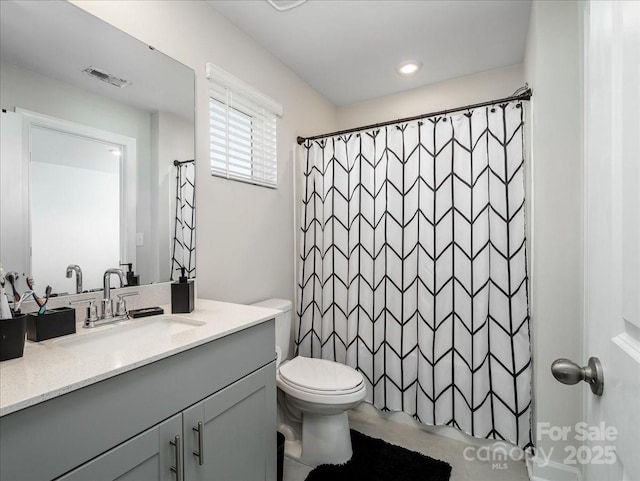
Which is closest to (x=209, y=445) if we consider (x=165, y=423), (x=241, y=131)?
(x=165, y=423)

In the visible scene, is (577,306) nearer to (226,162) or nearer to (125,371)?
(125,371)

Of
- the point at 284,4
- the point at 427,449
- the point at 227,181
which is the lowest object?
the point at 427,449

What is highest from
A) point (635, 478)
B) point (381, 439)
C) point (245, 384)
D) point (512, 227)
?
point (512, 227)

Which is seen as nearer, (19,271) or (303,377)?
(19,271)

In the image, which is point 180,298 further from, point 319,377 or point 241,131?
point 241,131

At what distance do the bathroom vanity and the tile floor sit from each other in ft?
2.54

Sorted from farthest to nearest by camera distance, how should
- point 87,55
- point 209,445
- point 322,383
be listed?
1. point 322,383
2. point 87,55
3. point 209,445

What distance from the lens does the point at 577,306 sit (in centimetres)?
149

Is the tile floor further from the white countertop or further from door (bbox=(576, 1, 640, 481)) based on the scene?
door (bbox=(576, 1, 640, 481))

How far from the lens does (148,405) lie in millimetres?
879

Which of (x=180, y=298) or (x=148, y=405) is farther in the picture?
(x=180, y=298)

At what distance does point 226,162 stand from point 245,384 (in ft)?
4.02

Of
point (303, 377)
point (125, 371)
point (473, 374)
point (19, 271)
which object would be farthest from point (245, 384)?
point (473, 374)

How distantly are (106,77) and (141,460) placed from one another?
1.43m
